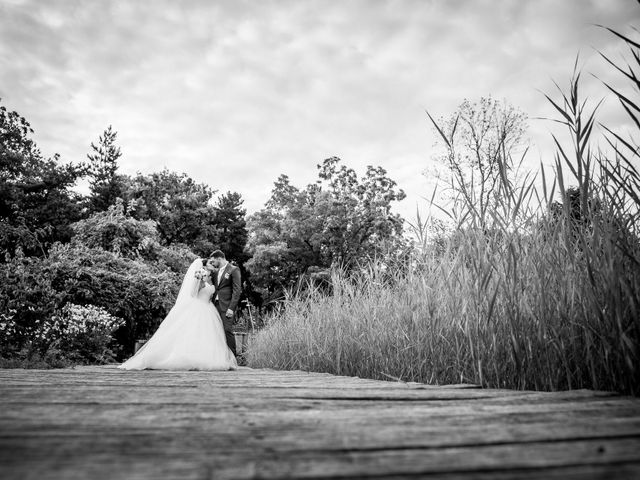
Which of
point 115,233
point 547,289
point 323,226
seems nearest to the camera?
point 547,289

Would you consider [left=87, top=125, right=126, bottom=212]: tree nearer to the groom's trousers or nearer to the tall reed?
the groom's trousers

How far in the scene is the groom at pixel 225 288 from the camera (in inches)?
255

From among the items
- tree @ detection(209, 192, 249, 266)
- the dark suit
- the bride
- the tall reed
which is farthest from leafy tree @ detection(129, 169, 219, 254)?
the tall reed

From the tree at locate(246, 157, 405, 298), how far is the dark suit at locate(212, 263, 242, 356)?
18820 millimetres

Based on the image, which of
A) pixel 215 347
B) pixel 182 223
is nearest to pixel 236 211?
pixel 182 223

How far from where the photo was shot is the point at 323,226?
2747 centimetres

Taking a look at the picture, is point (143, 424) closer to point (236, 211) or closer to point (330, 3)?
point (330, 3)

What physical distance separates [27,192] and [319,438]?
71.7ft

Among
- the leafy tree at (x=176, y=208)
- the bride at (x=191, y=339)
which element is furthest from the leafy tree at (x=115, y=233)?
the bride at (x=191, y=339)

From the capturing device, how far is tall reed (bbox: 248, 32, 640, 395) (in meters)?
1.91

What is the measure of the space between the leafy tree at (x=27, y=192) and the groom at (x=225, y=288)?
34.7 ft

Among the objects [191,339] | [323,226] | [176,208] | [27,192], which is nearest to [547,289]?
[191,339]

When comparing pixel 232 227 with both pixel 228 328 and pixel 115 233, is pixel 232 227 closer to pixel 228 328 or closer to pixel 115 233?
pixel 115 233

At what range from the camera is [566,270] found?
87.0 inches
